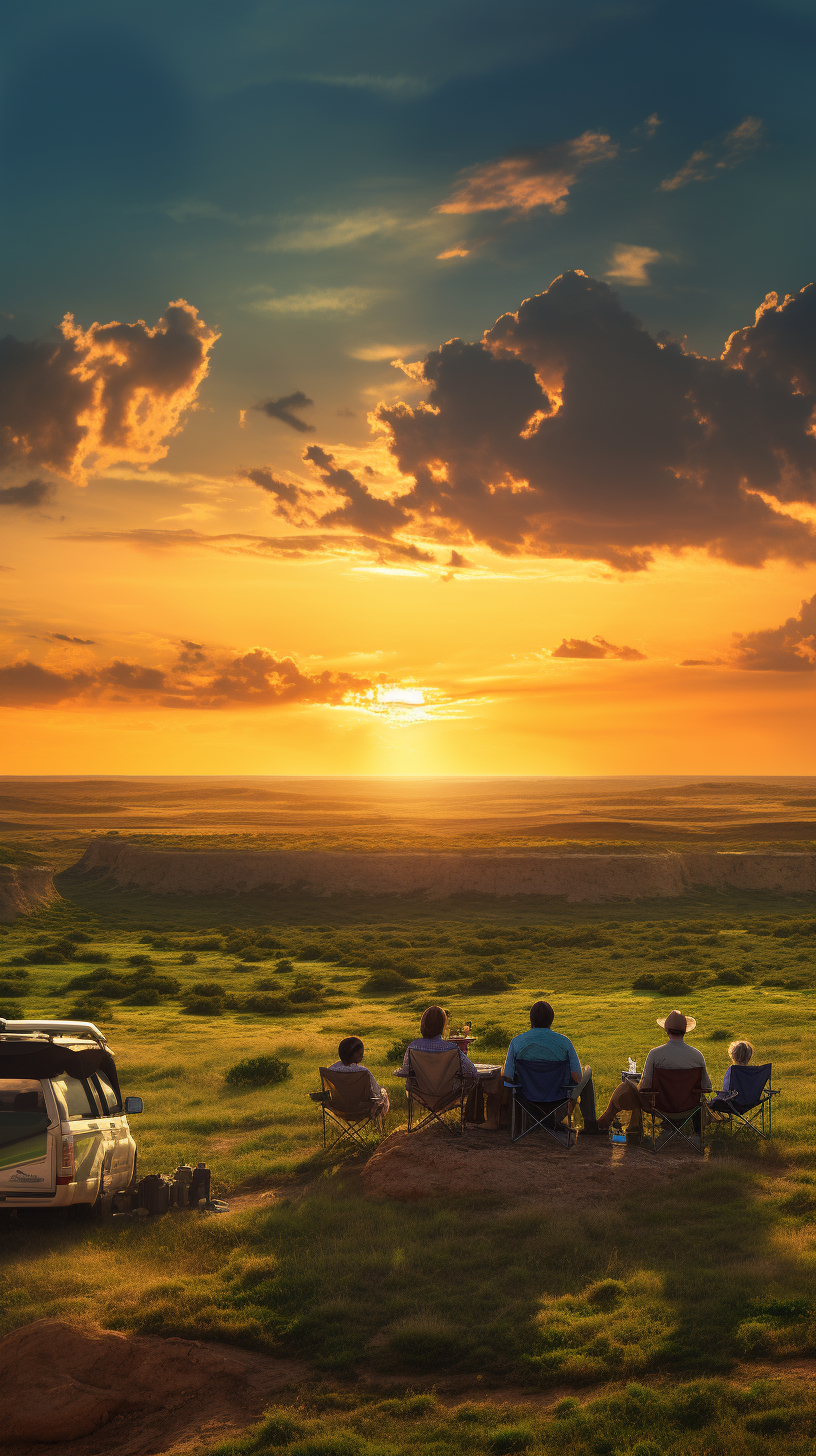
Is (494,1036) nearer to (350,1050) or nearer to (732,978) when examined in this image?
(350,1050)

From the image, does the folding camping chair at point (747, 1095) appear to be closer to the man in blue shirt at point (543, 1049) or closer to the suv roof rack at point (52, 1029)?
the man in blue shirt at point (543, 1049)

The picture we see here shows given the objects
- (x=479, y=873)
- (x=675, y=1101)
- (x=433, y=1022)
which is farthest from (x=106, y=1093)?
(x=479, y=873)

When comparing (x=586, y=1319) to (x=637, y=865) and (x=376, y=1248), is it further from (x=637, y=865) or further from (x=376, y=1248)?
(x=637, y=865)

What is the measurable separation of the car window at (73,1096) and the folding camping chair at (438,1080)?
3.77 meters

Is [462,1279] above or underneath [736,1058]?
underneath

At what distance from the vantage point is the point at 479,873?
203 feet

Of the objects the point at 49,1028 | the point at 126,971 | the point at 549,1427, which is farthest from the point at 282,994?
the point at 549,1427

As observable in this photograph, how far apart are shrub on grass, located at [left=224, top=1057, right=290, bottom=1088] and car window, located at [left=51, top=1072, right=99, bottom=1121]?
787cm

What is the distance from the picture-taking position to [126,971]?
125 feet

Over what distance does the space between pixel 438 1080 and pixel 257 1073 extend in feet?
24.8

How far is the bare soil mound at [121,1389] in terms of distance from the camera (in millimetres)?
6996

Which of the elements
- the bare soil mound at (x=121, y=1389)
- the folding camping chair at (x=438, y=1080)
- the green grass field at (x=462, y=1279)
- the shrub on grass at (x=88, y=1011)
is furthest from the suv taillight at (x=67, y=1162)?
the shrub on grass at (x=88, y=1011)

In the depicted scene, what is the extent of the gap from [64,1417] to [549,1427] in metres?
3.38

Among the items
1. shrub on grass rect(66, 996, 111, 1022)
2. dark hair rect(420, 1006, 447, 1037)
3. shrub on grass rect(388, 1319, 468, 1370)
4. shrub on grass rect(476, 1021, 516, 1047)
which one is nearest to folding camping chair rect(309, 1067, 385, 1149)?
dark hair rect(420, 1006, 447, 1037)
